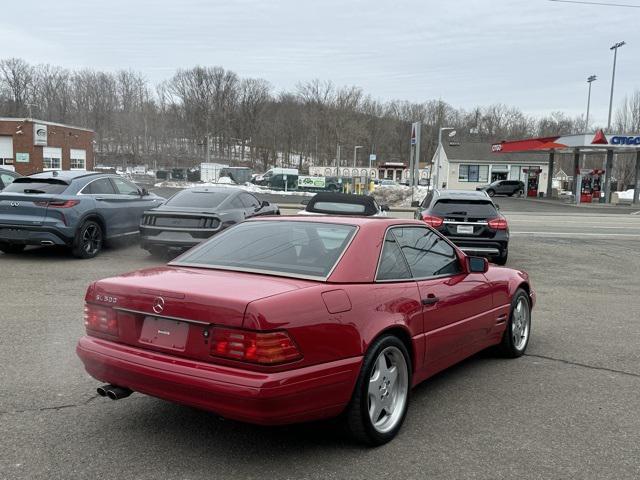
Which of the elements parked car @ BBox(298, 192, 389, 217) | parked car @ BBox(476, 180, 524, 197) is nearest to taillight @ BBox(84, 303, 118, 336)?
parked car @ BBox(298, 192, 389, 217)

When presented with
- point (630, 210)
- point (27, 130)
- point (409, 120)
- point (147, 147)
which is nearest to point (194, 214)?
point (630, 210)

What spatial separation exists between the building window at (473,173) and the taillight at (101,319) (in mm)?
63114

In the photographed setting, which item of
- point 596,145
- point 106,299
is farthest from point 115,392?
point 596,145

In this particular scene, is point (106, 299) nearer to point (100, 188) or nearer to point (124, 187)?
point (100, 188)

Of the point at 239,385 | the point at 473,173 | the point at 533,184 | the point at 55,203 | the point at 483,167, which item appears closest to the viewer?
the point at 239,385

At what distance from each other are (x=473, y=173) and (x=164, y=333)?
209ft

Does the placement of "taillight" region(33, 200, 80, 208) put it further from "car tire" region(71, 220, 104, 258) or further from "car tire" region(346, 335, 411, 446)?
"car tire" region(346, 335, 411, 446)

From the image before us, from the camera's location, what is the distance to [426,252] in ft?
14.8

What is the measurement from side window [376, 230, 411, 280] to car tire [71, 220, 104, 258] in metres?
7.89

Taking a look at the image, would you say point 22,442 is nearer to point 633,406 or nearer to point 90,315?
point 90,315

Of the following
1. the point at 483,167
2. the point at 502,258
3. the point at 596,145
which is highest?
the point at 596,145

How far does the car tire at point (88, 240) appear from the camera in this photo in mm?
10375

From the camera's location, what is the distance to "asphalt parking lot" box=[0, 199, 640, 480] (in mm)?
3252

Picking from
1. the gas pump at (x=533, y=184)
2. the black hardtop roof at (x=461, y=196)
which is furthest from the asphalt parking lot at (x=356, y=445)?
the gas pump at (x=533, y=184)
